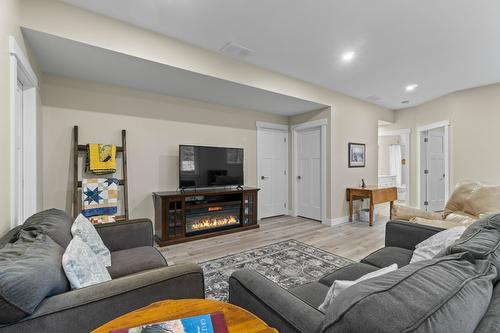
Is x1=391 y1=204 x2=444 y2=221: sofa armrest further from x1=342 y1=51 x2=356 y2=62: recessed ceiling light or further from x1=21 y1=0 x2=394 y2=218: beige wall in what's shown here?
x1=342 y1=51 x2=356 y2=62: recessed ceiling light

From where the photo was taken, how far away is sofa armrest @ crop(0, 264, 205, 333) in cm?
86

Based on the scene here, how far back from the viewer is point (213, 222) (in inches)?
154

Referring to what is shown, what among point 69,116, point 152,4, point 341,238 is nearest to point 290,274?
point 341,238

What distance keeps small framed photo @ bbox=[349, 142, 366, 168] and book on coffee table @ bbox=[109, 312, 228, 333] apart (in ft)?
15.0

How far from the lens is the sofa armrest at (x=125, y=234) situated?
2.03 metres

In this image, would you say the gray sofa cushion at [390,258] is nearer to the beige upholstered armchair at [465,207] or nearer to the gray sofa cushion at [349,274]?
the gray sofa cushion at [349,274]

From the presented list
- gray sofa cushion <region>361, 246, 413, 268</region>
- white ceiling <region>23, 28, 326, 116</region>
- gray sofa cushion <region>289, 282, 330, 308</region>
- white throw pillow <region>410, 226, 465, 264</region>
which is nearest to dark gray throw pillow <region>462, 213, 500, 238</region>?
white throw pillow <region>410, 226, 465, 264</region>

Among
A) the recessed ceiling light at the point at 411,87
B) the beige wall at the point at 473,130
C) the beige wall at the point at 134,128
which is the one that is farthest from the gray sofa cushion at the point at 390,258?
the beige wall at the point at 473,130

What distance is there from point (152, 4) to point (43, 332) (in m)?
2.47

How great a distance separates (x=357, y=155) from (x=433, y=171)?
86.9 inches

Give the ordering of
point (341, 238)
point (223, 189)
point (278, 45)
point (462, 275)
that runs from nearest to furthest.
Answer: point (462, 275) → point (278, 45) → point (341, 238) → point (223, 189)

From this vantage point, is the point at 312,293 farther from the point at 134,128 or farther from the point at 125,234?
the point at 134,128

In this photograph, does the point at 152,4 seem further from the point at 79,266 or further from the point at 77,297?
the point at 77,297

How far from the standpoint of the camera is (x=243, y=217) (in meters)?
4.11
